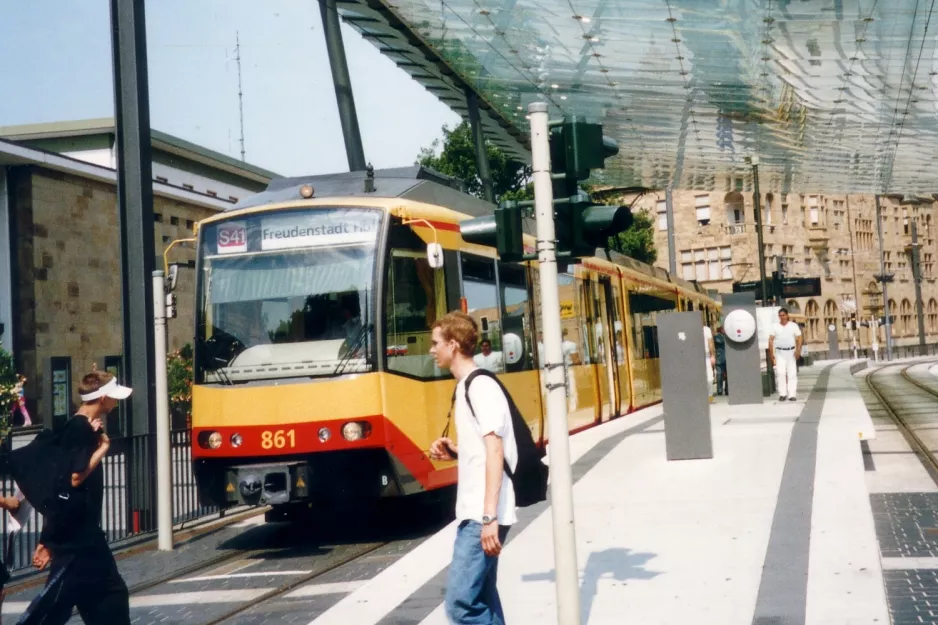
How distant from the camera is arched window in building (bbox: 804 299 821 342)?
3307 inches

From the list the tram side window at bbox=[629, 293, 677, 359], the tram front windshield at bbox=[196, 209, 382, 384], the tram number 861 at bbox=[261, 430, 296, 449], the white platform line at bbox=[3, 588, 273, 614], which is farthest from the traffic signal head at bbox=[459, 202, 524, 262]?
the tram side window at bbox=[629, 293, 677, 359]

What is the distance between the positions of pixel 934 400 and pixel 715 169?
13217 millimetres

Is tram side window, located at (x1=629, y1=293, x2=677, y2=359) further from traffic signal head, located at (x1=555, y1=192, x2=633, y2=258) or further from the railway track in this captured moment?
traffic signal head, located at (x1=555, y1=192, x2=633, y2=258)

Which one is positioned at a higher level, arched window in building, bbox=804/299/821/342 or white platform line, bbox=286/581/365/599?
arched window in building, bbox=804/299/821/342

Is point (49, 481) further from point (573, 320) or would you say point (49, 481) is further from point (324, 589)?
point (573, 320)

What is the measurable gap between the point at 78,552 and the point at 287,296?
16.9 feet

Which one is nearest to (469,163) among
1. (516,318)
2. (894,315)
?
(516,318)

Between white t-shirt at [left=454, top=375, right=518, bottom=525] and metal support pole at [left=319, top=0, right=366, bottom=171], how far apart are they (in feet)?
49.0

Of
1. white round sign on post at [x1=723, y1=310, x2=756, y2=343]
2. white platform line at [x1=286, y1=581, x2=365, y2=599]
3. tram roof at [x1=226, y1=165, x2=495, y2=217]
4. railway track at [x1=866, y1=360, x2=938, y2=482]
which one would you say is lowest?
white platform line at [x1=286, y1=581, x2=365, y2=599]

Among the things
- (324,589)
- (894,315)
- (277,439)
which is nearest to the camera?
(324,589)

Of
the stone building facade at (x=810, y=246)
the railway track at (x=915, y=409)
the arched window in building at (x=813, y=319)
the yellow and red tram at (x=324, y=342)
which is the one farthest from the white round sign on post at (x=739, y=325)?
the arched window in building at (x=813, y=319)

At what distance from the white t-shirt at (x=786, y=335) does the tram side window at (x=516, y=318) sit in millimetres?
7828

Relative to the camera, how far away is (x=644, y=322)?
2369 centimetres

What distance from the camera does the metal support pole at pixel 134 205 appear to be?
12.8m
